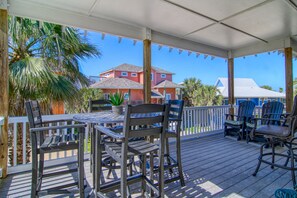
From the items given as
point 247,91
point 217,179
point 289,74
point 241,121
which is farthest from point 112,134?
point 247,91

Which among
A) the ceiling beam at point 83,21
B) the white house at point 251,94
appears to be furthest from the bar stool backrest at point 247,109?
the white house at point 251,94

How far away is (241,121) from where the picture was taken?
187 inches

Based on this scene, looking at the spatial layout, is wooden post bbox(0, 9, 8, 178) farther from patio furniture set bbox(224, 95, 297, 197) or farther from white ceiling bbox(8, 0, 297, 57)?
patio furniture set bbox(224, 95, 297, 197)

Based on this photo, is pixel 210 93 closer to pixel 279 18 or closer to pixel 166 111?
pixel 279 18

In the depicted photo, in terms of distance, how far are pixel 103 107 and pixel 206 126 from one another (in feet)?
10.9

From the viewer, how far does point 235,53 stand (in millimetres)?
5668

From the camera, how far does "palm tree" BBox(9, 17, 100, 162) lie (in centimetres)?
365

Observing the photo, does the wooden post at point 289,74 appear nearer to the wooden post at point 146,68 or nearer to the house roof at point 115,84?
the wooden post at point 146,68

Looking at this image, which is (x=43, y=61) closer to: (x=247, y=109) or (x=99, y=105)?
(x=99, y=105)

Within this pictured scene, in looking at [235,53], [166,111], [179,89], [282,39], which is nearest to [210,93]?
→ [179,89]

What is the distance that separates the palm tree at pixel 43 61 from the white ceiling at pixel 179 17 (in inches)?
48.6

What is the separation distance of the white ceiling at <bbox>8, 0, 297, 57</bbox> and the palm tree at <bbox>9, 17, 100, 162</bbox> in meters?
1.23

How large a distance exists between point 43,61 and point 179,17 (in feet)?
9.93

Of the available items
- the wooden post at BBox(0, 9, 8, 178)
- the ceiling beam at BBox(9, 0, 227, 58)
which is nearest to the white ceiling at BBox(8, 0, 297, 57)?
the ceiling beam at BBox(9, 0, 227, 58)
